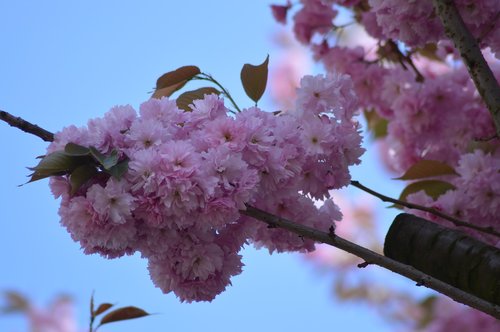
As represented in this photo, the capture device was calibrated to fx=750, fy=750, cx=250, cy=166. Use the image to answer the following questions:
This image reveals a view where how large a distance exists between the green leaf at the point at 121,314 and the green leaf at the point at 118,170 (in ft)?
1.99

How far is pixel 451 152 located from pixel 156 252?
4.18 ft

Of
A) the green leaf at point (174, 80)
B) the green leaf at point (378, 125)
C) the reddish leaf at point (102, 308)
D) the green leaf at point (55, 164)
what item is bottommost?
the green leaf at point (55, 164)

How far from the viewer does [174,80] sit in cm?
148

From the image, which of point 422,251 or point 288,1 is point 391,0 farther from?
point 288,1

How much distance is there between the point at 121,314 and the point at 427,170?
0.79 meters

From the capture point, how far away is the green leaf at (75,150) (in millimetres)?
1060

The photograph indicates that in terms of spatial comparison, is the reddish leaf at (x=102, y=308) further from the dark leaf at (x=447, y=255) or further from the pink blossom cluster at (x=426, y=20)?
the pink blossom cluster at (x=426, y=20)

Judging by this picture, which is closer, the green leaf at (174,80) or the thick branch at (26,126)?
the thick branch at (26,126)

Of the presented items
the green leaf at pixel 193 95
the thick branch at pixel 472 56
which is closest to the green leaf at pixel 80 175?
the green leaf at pixel 193 95

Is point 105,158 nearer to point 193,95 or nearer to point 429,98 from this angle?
point 193,95

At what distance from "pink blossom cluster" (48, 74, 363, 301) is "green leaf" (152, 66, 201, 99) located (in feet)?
0.87

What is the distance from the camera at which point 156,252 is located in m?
1.14

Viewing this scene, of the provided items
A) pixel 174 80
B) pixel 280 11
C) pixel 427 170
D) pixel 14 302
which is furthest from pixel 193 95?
pixel 14 302

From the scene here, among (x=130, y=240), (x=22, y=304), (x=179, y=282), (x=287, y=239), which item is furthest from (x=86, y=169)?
(x=22, y=304)
